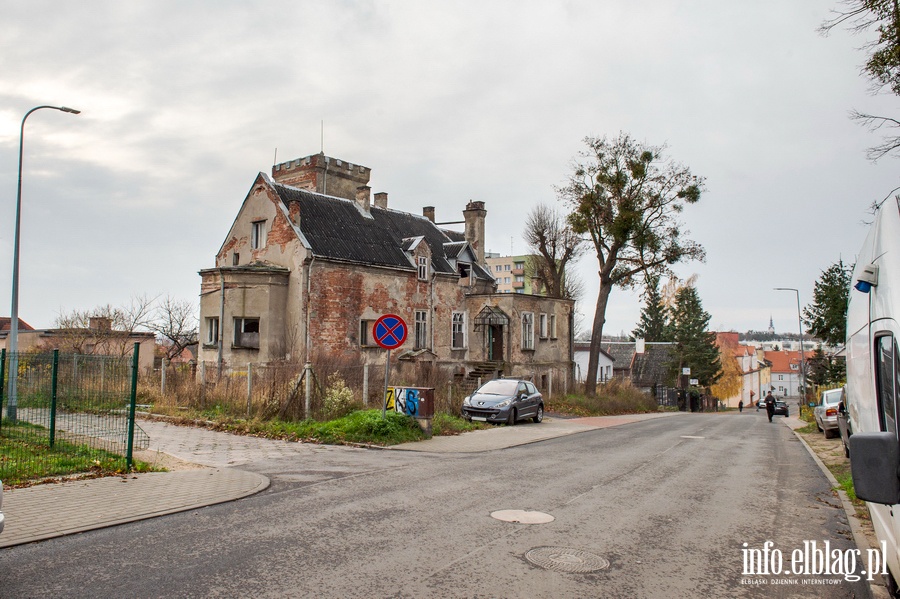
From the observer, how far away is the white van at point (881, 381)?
3.56m

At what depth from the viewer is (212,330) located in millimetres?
31656

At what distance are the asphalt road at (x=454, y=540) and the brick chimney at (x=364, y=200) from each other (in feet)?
88.1

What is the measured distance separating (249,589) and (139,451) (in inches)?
356

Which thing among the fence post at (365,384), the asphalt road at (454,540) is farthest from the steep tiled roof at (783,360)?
the asphalt road at (454,540)

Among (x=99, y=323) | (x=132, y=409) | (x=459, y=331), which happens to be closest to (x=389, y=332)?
(x=132, y=409)

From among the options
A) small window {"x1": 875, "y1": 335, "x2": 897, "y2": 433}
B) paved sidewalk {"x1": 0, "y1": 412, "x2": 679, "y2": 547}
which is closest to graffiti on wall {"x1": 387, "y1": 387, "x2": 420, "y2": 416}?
paved sidewalk {"x1": 0, "y1": 412, "x2": 679, "y2": 547}

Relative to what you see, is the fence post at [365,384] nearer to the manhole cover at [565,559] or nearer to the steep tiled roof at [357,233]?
the manhole cover at [565,559]

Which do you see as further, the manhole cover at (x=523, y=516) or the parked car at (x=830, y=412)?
the parked car at (x=830, y=412)

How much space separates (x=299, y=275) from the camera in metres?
Answer: 30.9

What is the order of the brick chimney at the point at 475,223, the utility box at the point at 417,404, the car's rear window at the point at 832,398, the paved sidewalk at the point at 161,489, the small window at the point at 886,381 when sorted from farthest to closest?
the brick chimney at the point at 475,223 → the car's rear window at the point at 832,398 → the utility box at the point at 417,404 → the paved sidewalk at the point at 161,489 → the small window at the point at 886,381

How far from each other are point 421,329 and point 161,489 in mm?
27211

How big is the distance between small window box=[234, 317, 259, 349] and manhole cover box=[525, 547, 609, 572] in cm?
2596

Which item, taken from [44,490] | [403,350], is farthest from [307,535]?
[403,350]

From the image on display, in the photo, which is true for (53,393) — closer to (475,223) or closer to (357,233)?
(357,233)
